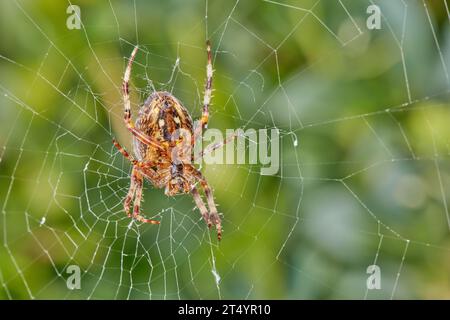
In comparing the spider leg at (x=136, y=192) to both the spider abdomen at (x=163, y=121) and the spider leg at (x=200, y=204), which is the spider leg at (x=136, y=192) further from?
the spider leg at (x=200, y=204)

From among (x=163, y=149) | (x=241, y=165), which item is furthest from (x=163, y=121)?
(x=241, y=165)

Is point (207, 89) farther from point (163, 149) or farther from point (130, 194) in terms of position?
point (130, 194)

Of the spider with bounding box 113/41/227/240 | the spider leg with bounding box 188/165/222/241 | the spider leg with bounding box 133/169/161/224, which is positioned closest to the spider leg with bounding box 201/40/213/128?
the spider with bounding box 113/41/227/240

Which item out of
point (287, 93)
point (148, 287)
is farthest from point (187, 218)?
point (287, 93)

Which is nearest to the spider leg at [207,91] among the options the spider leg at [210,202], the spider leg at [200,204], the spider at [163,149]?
the spider at [163,149]

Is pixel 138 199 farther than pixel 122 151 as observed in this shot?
Yes

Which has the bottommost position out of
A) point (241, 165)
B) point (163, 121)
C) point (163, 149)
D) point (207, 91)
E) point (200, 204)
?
point (200, 204)

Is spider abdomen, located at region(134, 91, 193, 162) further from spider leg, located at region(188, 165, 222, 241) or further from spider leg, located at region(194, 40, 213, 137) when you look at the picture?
spider leg, located at region(188, 165, 222, 241)
